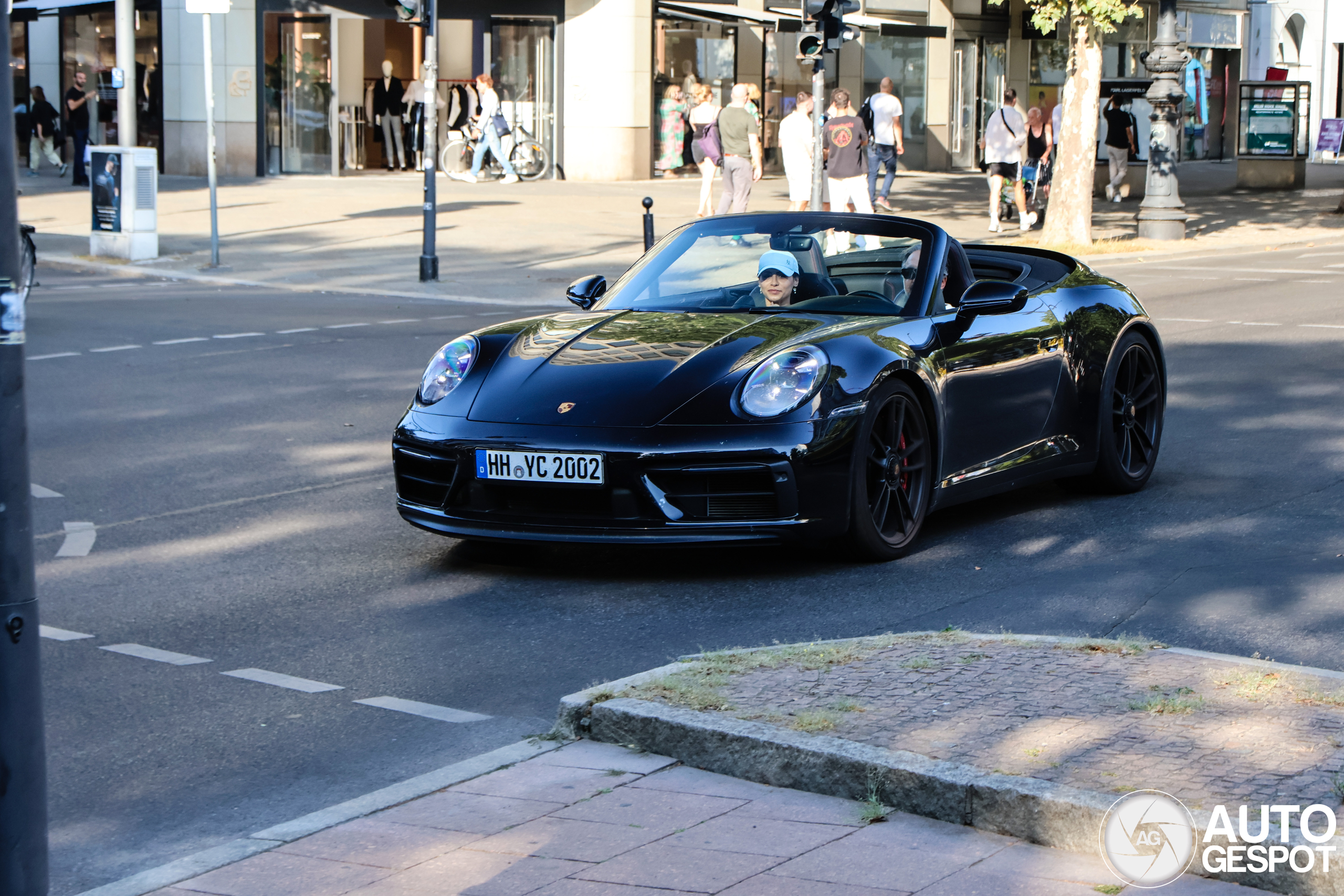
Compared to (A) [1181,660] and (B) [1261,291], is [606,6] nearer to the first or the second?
(B) [1261,291]

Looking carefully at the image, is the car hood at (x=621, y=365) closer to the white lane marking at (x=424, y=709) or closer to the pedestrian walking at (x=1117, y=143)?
the white lane marking at (x=424, y=709)

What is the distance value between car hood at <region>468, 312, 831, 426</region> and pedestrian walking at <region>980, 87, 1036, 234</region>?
1853cm

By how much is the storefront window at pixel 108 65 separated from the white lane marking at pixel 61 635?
31019mm

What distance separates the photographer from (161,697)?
5.18 metres

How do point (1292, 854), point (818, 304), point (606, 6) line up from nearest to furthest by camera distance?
point (1292, 854) < point (818, 304) < point (606, 6)

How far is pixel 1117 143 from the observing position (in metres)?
31.1

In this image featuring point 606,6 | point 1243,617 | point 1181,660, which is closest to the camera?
point 1181,660

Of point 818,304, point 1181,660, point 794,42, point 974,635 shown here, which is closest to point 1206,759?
point 1181,660

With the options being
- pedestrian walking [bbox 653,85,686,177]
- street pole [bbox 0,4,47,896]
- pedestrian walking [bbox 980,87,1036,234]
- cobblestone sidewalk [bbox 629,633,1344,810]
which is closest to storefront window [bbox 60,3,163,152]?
pedestrian walking [bbox 653,85,686,177]

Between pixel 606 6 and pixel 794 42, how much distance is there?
6.93m

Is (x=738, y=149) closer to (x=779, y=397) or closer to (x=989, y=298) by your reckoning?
(x=989, y=298)

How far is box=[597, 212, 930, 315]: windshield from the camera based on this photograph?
7457 millimetres

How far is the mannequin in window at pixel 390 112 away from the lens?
36.6 metres

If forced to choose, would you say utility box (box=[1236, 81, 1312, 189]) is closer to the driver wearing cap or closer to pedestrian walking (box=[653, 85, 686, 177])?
pedestrian walking (box=[653, 85, 686, 177])
